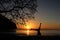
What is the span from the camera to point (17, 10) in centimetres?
2427

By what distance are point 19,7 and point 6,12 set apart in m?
1.54

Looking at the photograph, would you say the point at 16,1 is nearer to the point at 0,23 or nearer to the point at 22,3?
the point at 22,3

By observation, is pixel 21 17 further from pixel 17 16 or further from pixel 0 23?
pixel 0 23

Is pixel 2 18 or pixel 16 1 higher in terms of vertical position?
pixel 16 1

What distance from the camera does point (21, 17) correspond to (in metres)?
24.8

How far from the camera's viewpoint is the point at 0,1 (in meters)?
24.3

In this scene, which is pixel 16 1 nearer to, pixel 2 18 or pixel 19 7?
pixel 19 7

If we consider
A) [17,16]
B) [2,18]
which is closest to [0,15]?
[2,18]

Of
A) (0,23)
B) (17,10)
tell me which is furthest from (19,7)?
(0,23)

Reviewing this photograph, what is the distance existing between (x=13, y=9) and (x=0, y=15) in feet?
7.58

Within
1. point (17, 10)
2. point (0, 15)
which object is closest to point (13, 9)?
point (17, 10)

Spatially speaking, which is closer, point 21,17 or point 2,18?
point 21,17

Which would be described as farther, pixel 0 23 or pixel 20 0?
pixel 0 23

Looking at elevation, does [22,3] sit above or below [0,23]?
above
